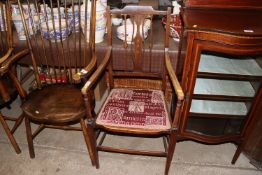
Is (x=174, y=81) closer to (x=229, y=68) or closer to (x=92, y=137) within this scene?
(x=229, y=68)

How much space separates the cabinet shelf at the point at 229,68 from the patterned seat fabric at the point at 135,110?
0.35m

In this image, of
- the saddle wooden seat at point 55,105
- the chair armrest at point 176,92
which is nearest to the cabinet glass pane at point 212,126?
the chair armrest at point 176,92

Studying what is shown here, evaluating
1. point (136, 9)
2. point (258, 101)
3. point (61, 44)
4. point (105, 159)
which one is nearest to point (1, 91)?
point (61, 44)

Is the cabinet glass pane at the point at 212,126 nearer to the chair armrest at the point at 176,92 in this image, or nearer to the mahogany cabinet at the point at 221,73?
the mahogany cabinet at the point at 221,73

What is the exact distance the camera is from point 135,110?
1.45 metres

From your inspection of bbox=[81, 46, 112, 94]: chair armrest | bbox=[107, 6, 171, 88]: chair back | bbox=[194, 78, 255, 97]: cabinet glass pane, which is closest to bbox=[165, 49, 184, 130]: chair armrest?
bbox=[107, 6, 171, 88]: chair back

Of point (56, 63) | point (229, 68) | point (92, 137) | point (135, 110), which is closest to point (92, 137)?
point (92, 137)

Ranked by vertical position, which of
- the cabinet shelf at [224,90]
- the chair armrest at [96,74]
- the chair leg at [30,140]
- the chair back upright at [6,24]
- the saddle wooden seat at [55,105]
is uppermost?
the chair back upright at [6,24]

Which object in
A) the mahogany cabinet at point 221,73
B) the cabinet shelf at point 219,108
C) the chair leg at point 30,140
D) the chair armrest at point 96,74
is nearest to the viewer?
the mahogany cabinet at point 221,73

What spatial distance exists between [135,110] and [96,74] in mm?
349

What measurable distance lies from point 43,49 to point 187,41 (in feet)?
3.41

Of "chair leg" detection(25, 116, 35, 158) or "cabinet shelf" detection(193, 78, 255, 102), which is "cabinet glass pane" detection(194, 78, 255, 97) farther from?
"chair leg" detection(25, 116, 35, 158)

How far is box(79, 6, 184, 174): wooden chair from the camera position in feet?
4.37

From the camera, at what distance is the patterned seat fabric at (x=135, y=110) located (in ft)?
4.44
